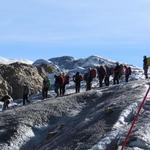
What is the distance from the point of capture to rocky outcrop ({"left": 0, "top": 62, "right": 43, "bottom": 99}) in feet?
225

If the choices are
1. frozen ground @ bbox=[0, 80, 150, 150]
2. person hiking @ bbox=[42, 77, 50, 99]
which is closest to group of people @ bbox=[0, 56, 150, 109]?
person hiking @ bbox=[42, 77, 50, 99]

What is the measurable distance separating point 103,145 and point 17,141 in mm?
10340

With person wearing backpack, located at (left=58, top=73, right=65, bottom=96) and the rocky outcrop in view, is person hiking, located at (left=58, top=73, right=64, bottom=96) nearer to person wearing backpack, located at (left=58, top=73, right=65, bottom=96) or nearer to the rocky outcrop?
person wearing backpack, located at (left=58, top=73, right=65, bottom=96)

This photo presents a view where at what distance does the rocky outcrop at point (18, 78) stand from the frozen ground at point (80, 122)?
85.7 ft

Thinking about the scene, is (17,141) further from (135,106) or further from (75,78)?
(75,78)

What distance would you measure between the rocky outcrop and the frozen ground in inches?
1028

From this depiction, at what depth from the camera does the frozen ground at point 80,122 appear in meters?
27.2

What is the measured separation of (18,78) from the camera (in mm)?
71250

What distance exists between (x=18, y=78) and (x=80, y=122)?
38.3 meters

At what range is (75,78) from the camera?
47438mm

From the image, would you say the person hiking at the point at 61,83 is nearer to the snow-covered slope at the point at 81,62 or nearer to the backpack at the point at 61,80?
the backpack at the point at 61,80

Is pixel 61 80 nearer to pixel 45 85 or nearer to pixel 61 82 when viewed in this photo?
pixel 61 82

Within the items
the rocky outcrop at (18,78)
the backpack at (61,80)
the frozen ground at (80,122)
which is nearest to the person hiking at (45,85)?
the backpack at (61,80)

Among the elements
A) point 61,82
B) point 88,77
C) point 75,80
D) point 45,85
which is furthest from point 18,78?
point 61,82
